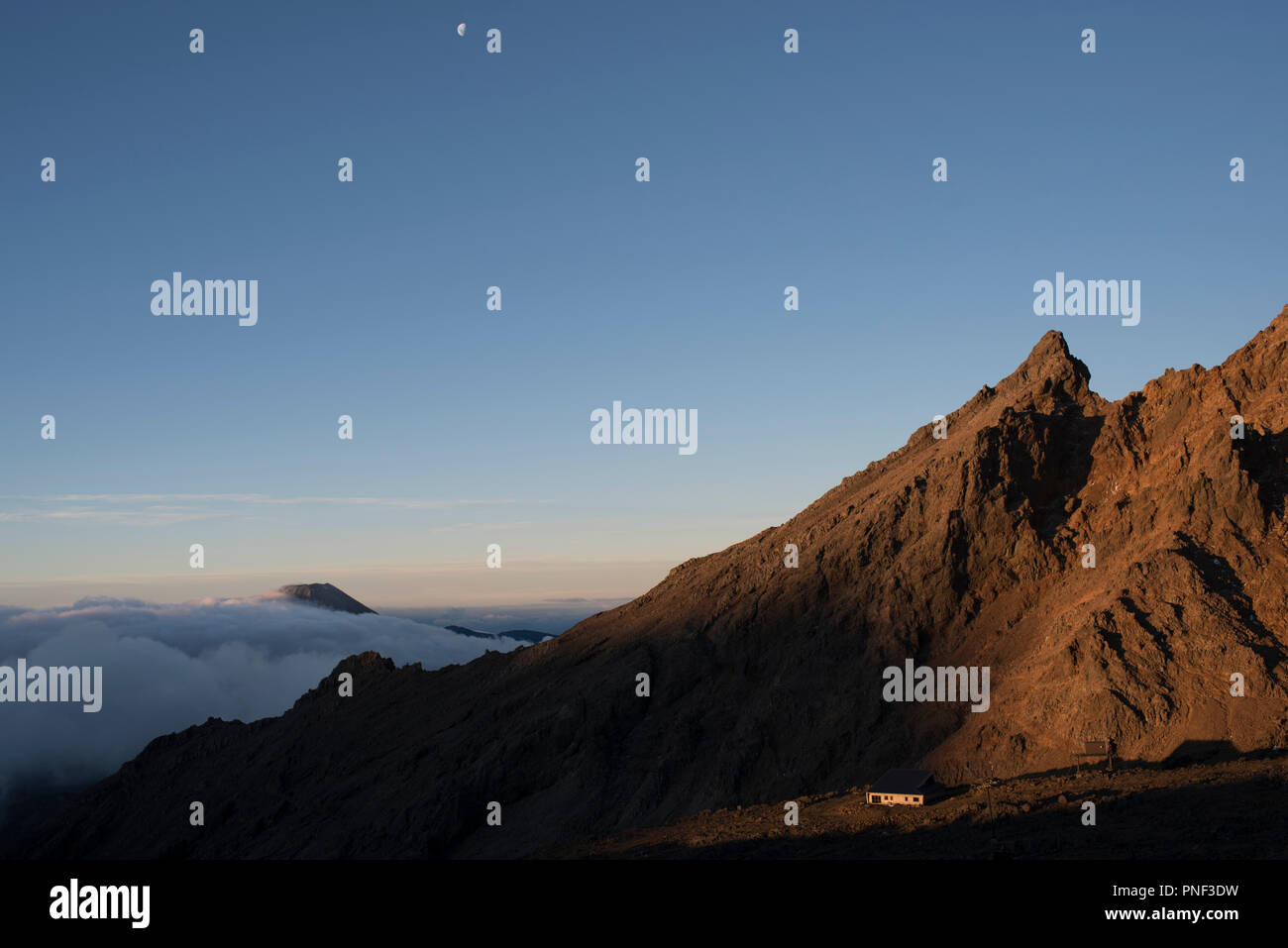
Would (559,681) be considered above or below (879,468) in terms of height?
below

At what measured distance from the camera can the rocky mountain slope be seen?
6681cm

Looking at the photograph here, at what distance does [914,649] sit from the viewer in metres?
78.6

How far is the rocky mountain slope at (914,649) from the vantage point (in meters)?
66.8
